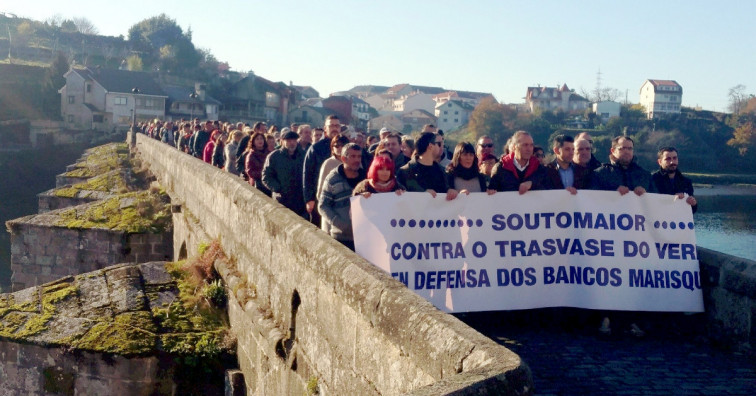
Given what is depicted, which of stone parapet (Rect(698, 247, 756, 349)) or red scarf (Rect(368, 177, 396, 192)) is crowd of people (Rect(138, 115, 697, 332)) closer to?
red scarf (Rect(368, 177, 396, 192))

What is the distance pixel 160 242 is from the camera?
47.1 feet

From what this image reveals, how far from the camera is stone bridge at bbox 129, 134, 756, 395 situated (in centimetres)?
329

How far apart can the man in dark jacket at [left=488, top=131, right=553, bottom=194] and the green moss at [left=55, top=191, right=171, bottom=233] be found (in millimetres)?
8837

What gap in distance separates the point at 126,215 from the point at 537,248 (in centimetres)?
1076

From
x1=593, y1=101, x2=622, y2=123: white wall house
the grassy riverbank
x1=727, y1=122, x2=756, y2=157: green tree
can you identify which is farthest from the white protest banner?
x1=593, y1=101, x2=622, y2=123: white wall house

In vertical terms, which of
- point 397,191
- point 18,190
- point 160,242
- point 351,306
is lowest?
point 18,190

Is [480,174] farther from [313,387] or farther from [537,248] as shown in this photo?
[313,387]

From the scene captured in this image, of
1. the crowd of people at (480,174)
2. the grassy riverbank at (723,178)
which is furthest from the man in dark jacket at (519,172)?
the grassy riverbank at (723,178)

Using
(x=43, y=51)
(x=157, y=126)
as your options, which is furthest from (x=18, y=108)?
(x=157, y=126)

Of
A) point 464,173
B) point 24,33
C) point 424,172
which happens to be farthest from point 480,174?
point 24,33

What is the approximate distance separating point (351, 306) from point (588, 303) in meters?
3.21

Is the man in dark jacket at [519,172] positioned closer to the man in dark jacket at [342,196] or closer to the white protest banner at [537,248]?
the white protest banner at [537,248]

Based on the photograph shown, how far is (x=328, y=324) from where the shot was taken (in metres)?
4.77

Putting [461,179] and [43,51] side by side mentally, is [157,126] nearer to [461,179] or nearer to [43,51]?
[461,179]
